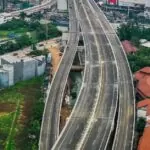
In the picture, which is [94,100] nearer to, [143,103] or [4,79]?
[143,103]

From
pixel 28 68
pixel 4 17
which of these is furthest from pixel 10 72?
pixel 4 17

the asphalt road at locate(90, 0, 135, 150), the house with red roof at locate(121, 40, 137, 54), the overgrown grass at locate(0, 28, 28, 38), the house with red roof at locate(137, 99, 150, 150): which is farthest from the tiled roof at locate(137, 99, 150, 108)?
the overgrown grass at locate(0, 28, 28, 38)

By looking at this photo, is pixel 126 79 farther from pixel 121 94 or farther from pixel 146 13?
pixel 146 13

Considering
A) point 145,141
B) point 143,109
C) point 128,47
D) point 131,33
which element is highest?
point 131,33

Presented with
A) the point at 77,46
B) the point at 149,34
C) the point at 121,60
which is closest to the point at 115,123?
the point at 121,60

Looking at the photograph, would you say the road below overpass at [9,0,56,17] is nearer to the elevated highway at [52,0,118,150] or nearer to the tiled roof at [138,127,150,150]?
the elevated highway at [52,0,118,150]

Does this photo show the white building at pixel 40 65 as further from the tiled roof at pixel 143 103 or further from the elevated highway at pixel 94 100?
the tiled roof at pixel 143 103
